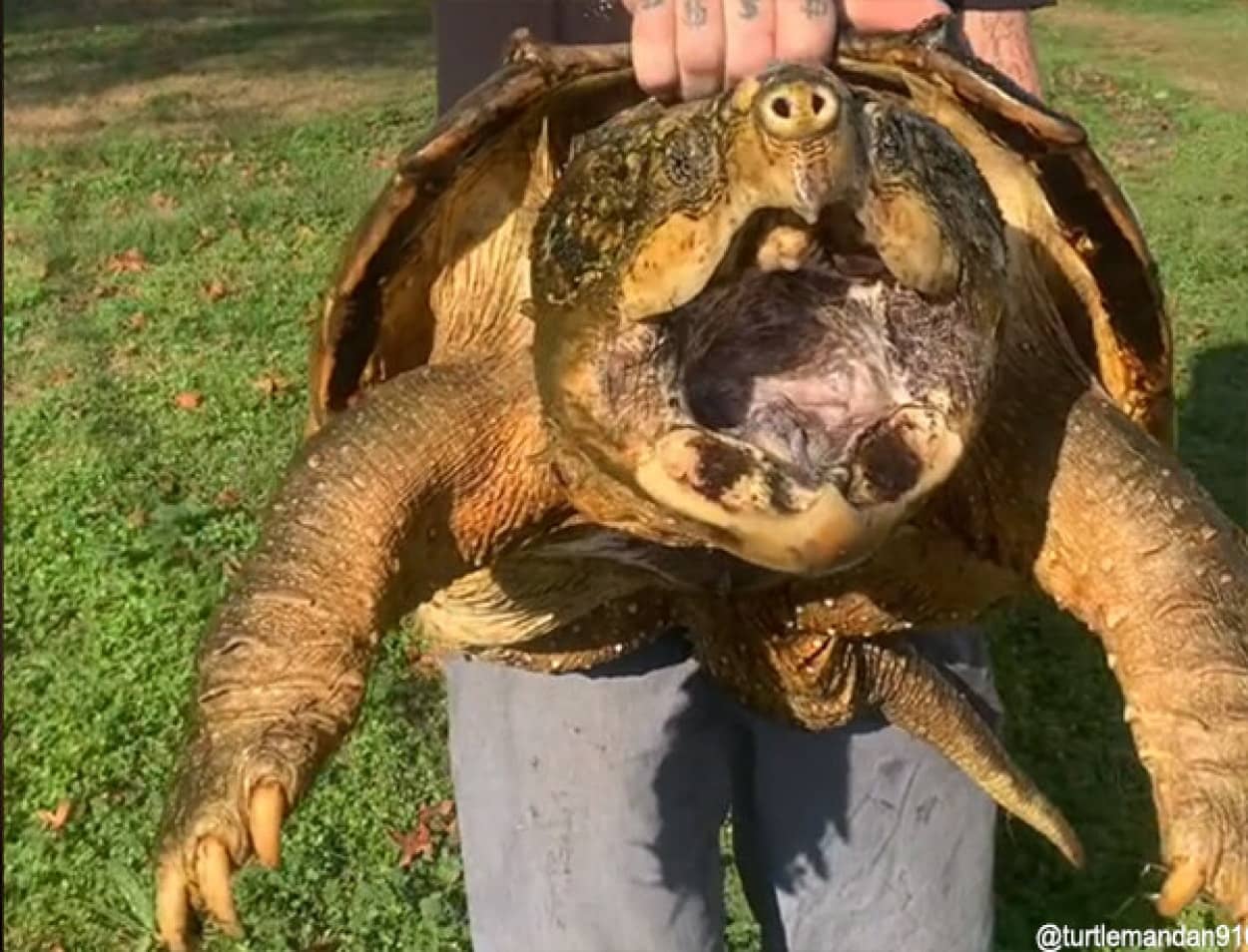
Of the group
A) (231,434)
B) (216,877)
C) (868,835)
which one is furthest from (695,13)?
(231,434)

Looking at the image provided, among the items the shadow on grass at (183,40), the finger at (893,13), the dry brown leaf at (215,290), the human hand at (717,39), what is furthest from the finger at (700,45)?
the shadow on grass at (183,40)

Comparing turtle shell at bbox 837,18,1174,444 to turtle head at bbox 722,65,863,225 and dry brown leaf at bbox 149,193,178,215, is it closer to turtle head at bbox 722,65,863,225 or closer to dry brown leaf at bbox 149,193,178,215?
turtle head at bbox 722,65,863,225

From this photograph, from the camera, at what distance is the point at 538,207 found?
1966mm

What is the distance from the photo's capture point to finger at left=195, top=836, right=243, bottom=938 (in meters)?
1.56

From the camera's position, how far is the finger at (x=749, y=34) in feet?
5.32

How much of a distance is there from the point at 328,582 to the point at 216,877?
0.28 m

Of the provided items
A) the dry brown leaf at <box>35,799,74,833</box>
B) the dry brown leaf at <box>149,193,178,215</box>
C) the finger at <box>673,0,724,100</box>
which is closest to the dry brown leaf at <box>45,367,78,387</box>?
the dry brown leaf at <box>149,193,178,215</box>

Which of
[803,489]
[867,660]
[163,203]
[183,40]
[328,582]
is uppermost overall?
[803,489]

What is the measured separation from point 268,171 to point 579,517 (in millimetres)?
7135

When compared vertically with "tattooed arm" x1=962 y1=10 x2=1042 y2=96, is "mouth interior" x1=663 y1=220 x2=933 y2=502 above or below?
below

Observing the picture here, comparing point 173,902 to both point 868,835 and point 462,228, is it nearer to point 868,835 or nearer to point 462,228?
point 462,228

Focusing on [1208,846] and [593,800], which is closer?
[1208,846]

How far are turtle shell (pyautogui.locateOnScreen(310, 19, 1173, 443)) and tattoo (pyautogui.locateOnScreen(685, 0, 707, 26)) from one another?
15cm

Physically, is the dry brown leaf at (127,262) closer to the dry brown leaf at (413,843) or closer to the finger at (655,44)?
the dry brown leaf at (413,843)
